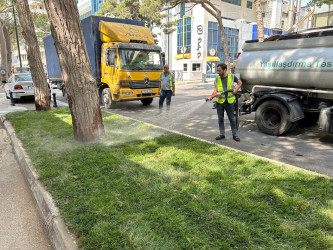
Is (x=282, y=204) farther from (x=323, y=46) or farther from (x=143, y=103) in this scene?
(x=143, y=103)

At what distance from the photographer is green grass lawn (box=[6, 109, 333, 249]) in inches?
102

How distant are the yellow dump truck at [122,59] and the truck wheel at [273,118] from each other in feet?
16.8

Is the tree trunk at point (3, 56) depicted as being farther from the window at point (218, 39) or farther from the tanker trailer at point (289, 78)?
the window at point (218, 39)

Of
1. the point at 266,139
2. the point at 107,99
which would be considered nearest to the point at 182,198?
the point at 266,139

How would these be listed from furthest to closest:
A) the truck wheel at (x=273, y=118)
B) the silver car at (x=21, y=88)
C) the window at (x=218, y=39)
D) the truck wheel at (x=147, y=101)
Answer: the window at (x=218, y=39), the silver car at (x=21, y=88), the truck wheel at (x=147, y=101), the truck wheel at (x=273, y=118)

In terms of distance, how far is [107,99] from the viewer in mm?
11320

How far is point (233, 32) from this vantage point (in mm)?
41250

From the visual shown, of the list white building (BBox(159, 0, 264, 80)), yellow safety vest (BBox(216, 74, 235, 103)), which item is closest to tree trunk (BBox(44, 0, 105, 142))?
yellow safety vest (BBox(216, 74, 235, 103))

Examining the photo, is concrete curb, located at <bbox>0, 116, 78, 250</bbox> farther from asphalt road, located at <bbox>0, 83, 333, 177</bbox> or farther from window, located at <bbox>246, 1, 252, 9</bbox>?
window, located at <bbox>246, 1, 252, 9</bbox>

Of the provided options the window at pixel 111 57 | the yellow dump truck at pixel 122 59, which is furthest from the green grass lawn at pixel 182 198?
the window at pixel 111 57

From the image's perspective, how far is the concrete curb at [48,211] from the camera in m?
2.68

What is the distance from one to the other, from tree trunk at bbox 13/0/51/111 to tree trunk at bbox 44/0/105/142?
516cm

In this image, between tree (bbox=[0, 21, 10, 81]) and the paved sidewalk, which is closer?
the paved sidewalk

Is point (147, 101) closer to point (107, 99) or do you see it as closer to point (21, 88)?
point (107, 99)
